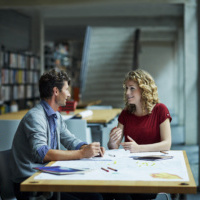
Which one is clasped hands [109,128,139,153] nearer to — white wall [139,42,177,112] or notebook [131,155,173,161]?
notebook [131,155,173,161]

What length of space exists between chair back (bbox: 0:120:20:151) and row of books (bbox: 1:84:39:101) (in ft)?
16.0

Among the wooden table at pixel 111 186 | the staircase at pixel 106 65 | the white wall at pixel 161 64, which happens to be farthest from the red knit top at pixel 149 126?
the white wall at pixel 161 64

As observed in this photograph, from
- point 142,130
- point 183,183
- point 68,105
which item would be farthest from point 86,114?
point 183,183

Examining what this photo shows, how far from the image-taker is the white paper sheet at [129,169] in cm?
188

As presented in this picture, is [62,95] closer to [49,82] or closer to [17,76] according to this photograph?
[49,82]

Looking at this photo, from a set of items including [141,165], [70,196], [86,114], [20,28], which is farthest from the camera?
[20,28]

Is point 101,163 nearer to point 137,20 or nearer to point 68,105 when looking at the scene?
point 68,105

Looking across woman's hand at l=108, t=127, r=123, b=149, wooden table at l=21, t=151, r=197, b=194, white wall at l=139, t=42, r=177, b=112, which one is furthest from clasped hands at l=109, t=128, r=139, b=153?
white wall at l=139, t=42, r=177, b=112

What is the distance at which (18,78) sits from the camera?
385 inches

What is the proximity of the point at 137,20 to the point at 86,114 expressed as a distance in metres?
7.64

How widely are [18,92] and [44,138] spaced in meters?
7.70

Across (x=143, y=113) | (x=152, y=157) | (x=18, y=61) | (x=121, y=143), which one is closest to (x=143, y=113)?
(x=143, y=113)

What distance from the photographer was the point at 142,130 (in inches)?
119

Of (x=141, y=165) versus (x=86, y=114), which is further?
(x=86, y=114)
